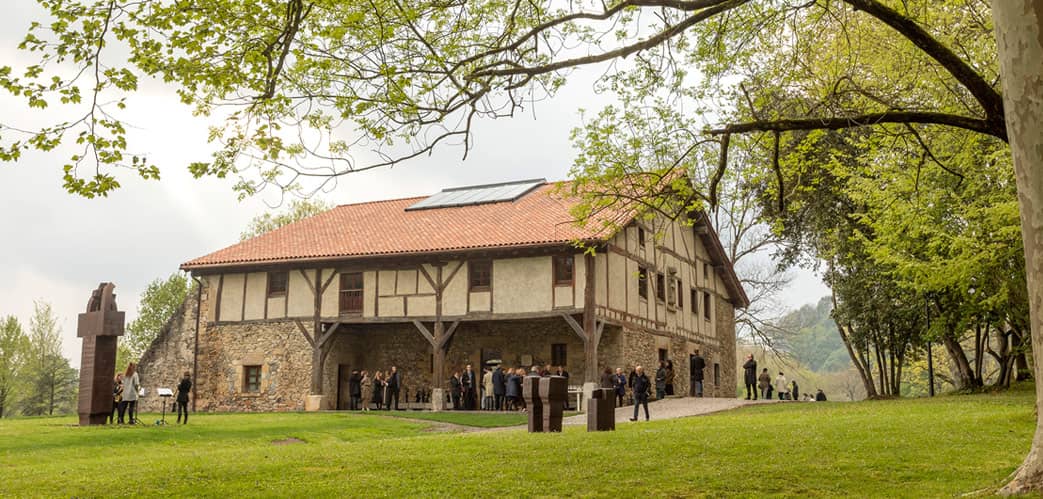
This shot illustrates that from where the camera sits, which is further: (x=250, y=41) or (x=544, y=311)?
(x=544, y=311)

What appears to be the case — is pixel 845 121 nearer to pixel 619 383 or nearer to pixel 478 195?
pixel 619 383

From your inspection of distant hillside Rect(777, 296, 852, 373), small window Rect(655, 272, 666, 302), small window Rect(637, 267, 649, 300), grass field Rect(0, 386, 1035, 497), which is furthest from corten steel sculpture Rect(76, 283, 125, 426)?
distant hillside Rect(777, 296, 852, 373)

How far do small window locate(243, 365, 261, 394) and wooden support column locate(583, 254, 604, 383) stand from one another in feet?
34.5

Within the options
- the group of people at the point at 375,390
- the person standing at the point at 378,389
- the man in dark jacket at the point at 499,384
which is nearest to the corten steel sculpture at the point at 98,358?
the group of people at the point at 375,390

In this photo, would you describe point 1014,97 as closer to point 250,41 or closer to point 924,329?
point 250,41

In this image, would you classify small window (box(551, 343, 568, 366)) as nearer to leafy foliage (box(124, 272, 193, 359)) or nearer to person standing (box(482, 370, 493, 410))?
person standing (box(482, 370, 493, 410))

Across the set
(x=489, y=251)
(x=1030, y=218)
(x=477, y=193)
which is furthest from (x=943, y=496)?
(x=477, y=193)

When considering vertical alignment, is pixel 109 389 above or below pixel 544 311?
below

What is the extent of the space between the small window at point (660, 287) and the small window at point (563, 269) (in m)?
5.00

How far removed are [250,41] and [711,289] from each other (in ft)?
85.0

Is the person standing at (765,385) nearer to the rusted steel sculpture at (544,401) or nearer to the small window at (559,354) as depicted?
the small window at (559,354)

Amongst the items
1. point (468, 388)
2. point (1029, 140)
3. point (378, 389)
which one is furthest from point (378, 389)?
point (1029, 140)

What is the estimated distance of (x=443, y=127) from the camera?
12.2 metres

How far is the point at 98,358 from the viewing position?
62.4ft
